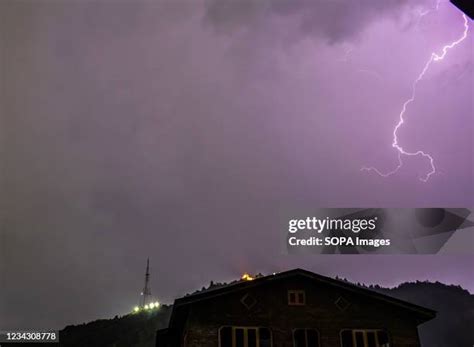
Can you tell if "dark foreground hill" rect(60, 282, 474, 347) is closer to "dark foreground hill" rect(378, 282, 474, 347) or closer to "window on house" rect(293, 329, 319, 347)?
"dark foreground hill" rect(378, 282, 474, 347)

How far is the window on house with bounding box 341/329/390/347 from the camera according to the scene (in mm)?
23781

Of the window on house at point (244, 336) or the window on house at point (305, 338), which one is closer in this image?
A: the window on house at point (244, 336)

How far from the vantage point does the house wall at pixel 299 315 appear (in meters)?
23.4

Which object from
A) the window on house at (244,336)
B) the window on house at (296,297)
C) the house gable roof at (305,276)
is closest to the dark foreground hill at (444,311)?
the house gable roof at (305,276)

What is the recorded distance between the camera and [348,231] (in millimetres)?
35219

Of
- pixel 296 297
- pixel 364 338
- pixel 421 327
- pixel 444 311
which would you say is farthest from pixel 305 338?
pixel 444 311

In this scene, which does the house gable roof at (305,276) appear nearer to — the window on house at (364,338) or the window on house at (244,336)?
the window on house at (364,338)

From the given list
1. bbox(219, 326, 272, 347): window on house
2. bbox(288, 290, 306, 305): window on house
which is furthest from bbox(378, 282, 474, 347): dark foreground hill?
bbox(219, 326, 272, 347): window on house

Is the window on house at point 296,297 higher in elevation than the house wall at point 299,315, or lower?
higher

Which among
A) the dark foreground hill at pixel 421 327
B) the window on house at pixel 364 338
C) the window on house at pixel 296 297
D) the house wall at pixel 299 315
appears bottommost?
the window on house at pixel 364 338

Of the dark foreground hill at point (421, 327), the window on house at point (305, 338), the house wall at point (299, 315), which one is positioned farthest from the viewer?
the dark foreground hill at point (421, 327)

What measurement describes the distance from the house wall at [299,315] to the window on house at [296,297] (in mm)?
197

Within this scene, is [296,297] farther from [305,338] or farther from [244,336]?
[244,336]

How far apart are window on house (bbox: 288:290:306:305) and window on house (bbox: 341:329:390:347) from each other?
2.54 metres
